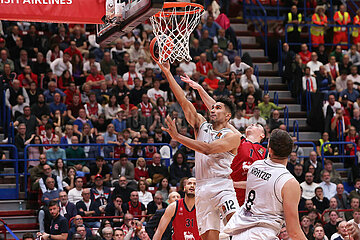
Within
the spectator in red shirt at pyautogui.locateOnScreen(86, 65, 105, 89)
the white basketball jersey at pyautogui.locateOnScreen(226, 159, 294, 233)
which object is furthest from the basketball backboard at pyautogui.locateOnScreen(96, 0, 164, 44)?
the spectator in red shirt at pyautogui.locateOnScreen(86, 65, 105, 89)

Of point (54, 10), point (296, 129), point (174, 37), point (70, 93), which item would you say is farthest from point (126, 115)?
point (174, 37)

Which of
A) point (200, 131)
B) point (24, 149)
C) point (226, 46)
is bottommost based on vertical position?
point (24, 149)

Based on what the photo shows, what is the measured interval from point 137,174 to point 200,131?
742 centimetres

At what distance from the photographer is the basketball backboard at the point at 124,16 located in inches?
297

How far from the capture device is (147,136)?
54.9 feet

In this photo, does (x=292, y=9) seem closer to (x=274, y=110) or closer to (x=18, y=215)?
(x=274, y=110)

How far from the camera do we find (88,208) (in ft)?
47.0

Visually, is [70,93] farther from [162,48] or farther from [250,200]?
[250,200]

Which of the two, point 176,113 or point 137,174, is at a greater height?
point 176,113

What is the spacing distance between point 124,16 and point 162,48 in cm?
74

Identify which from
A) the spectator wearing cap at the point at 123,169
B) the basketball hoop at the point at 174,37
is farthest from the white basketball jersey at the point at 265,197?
the spectator wearing cap at the point at 123,169

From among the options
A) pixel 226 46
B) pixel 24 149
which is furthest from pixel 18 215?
pixel 226 46

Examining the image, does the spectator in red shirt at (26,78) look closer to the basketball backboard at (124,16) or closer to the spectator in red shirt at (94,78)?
the spectator in red shirt at (94,78)

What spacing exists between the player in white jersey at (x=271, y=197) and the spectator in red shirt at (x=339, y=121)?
42.4 feet
